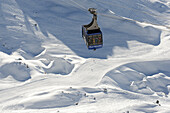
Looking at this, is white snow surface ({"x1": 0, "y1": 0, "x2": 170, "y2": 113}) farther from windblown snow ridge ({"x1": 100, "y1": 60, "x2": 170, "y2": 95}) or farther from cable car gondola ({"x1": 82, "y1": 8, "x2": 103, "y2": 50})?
cable car gondola ({"x1": 82, "y1": 8, "x2": 103, "y2": 50})

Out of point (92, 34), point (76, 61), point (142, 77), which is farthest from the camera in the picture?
point (76, 61)

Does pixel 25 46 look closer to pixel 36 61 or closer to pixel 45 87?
pixel 36 61

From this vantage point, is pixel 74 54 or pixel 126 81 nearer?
pixel 126 81

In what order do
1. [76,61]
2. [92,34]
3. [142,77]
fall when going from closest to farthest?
[92,34], [142,77], [76,61]

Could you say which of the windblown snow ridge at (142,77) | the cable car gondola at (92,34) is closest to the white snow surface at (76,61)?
the windblown snow ridge at (142,77)

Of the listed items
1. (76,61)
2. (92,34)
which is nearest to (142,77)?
(76,61)

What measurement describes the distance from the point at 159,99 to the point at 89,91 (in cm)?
323

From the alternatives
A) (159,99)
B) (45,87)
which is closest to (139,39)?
(159,99)

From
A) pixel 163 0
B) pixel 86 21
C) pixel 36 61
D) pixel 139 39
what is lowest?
pixel 36 61

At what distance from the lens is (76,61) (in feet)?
43.3

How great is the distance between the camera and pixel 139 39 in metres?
15.7

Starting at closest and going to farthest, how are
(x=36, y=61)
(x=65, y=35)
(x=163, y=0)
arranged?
1. (x=36, y=61)
2. (x=65, y=35)
3. (x=163, y=0)

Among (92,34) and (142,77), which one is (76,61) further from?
(142,77)

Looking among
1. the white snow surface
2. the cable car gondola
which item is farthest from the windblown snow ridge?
the cable car gondola
